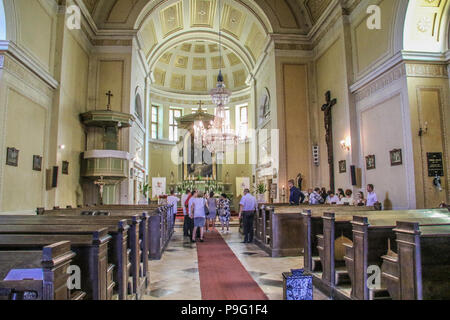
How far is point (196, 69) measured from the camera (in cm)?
1969

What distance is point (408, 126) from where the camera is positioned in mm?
6926

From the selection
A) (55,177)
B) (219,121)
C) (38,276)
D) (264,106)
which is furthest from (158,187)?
(38,276)

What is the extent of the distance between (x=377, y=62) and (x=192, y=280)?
7.12m

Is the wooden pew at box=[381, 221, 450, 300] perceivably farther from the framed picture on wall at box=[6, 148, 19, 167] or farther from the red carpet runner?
the framed picture on wall at box=[6, 148, 19, 167]

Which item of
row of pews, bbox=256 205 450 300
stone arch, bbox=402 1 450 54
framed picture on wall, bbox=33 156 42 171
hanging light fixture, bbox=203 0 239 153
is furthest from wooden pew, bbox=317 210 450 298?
hanging light fixture, bbox=203 0 239 153

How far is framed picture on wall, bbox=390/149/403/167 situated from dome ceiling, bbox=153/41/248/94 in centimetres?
1269

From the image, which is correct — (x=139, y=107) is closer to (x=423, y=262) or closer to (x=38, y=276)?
(x=38, y=276)

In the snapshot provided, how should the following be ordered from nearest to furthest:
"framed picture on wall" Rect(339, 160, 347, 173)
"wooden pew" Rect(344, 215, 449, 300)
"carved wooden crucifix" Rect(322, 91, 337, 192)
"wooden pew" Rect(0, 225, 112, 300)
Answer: "wooden pew" Rect(0, 225, 112, 300), "wooden pew" Rect(344, 215, 449, 300), "framed picture on wall" Rect(339, 160, 347, 173), "carved wooden crucifix" Rect(322, 91, 337, 192)

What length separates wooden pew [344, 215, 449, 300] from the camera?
9.72 ft

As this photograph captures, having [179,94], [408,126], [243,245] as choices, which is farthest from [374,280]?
[179,94]

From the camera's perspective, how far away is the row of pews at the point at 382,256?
2.34 meters

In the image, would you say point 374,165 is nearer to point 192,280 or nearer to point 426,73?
point 426,73

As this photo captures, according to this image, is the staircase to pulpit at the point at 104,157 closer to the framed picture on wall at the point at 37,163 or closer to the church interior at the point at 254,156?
the church interior at the point at 254,156

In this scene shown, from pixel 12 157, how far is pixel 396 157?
834 cm
